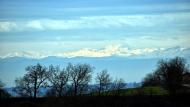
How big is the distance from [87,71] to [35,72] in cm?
1202

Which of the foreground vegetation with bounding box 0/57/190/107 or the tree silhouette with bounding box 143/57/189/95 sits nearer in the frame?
the foreground vegetation with bounding box 0/57/190/107

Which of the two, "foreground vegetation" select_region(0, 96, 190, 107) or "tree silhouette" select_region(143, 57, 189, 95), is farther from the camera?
"tree silhouette" select_region(143, 57, 189, 95)

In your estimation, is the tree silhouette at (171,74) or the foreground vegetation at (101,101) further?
the tree silhouette at (171,74)

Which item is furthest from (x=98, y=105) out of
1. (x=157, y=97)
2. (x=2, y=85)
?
(x=2, y=85)

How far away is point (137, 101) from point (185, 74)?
41882 mm

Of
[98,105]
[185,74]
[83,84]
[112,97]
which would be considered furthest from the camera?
[185,74]

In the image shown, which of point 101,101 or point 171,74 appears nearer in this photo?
point 101,101

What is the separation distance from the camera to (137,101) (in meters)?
77.6

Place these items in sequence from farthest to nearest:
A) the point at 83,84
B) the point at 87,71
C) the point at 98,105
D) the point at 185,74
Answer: the point at 185,74, the point at 87,71, the point at 83,84, the point at 98,105

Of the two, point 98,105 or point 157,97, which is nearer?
point 98,105

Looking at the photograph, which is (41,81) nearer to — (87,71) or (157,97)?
(87,71)

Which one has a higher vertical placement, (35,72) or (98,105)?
(35,72)

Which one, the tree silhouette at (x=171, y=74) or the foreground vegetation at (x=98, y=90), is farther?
the tree silhouette at (x=171, y=74)

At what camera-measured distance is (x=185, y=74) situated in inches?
4589
